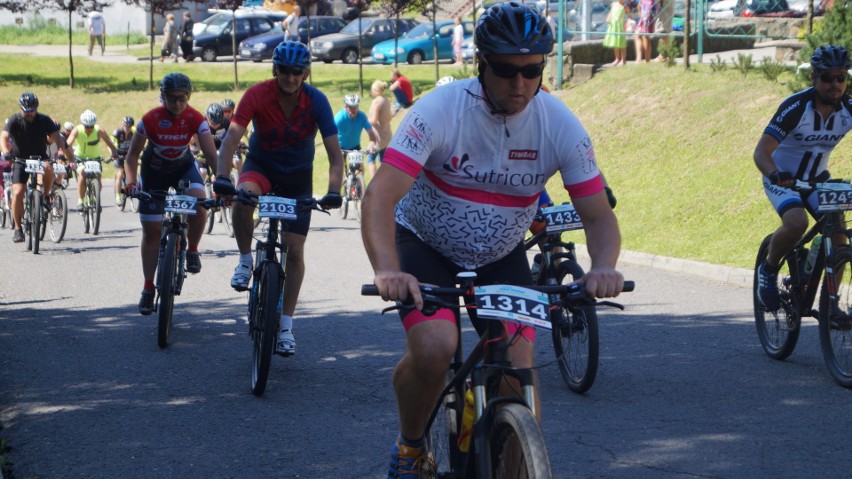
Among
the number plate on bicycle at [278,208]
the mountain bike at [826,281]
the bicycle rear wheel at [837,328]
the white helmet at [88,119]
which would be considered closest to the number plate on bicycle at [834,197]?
the mountain bike at [826,281]

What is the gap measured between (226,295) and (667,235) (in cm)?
531

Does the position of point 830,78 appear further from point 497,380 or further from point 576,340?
point 497,380

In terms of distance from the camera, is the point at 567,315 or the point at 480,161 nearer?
the point at 480,161

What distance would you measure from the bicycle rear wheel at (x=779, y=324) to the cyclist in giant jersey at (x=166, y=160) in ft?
14.1

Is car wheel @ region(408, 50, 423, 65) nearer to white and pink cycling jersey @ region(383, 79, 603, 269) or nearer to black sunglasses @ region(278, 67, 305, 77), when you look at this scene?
black sunglasses @ region(278, 67, 305, 77)

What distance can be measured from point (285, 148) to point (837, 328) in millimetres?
3693

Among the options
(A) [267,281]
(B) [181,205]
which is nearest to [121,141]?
(B) [181,205]

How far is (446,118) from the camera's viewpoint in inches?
164

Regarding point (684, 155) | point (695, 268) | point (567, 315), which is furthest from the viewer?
point (684, 155)

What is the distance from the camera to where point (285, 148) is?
26.3 feet

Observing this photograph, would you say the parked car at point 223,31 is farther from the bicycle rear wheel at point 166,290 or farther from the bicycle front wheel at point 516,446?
the bicycle front wheel at point 516,446

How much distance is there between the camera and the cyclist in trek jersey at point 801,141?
7555 mm

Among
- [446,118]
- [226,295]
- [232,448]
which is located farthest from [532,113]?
[226,295]

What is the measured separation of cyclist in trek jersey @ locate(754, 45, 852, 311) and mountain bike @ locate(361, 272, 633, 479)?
13.3 ft
